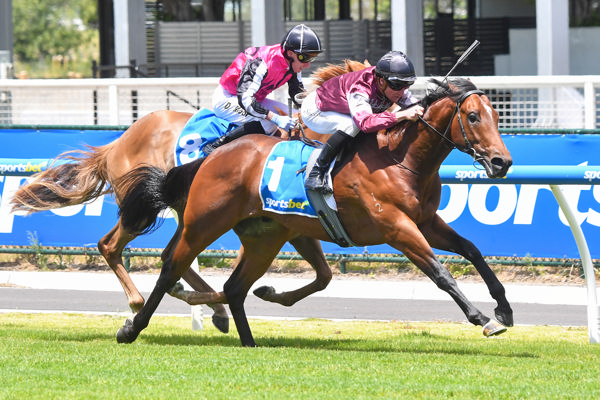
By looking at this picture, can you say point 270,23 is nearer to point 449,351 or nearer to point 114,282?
point 114,282

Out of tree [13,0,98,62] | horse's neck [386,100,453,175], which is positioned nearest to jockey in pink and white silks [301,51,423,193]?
horse's neck [386,100,453,175]

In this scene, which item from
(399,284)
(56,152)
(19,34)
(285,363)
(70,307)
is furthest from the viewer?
(19,34)

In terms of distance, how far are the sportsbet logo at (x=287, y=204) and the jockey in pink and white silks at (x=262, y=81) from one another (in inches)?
39.6

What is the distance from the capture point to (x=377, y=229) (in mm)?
7012

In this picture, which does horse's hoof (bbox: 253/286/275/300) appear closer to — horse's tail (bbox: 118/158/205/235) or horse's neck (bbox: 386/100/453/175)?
horse's tail (bbox: 118/158/205/235)

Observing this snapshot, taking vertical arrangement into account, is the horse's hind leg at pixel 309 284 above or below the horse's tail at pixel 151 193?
below

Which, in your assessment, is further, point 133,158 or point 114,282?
point 114,282

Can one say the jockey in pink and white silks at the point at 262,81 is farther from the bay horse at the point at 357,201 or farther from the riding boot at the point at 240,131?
the bay horse at the point at 357,201

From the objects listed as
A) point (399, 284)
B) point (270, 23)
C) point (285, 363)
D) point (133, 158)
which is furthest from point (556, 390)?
point (270, 23)

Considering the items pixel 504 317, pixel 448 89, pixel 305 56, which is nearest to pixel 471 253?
pixel 504 317

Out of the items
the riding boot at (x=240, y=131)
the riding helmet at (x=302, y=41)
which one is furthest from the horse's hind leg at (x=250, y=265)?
the riding helmet at (x=302, y=41)

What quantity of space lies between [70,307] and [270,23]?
11.0 m

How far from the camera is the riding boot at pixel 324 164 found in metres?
7.05

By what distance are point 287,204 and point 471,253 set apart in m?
1.31
